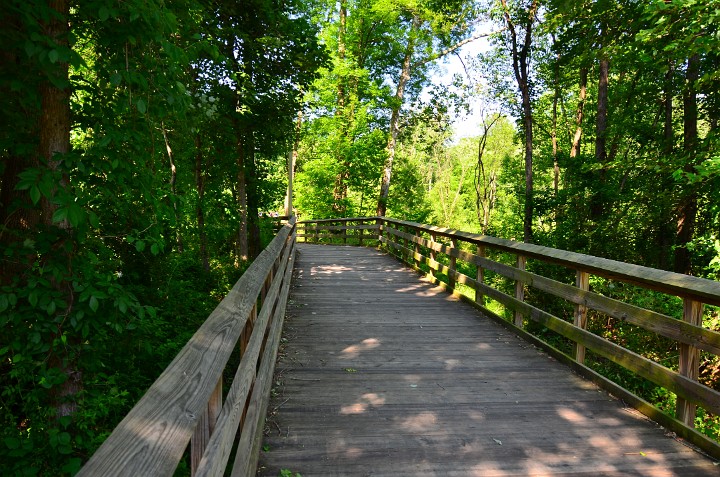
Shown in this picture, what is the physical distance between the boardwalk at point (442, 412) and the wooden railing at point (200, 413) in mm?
545

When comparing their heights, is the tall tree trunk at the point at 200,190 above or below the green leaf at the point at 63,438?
above

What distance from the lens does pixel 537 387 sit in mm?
4043

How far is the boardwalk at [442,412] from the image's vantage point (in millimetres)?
2836

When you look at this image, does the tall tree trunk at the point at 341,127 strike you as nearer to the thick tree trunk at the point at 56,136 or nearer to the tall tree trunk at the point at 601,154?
the tall tree trunk at the point at 601,154

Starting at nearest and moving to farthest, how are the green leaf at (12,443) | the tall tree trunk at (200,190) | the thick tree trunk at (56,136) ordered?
the green leaf at (12,443) → the thick tree trunk at (56,136) → the tall tree trunk at (200,190)

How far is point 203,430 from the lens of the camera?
1.58m

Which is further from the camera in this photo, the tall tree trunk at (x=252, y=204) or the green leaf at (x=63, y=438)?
the tall tree trunk at (x=252, y=204)

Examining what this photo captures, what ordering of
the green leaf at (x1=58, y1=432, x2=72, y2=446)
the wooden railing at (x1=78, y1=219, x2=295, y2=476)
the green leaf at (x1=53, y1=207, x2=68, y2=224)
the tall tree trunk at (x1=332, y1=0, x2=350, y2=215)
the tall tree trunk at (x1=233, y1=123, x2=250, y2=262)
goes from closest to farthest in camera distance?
the wooden railing at (x1=78, y1=219, x2=295, y2=476) → the green leaf at (x1=53, y1=207, x2=68, y2=224) → the green leaf at (x1=58, y1=432, x2=72, y2=446) → the tall tree trunk at (x1=233, y1=123, x2=250, y2=262) → the tall tree trunk at (x1=332, y1=0, x2=350, y2=215)

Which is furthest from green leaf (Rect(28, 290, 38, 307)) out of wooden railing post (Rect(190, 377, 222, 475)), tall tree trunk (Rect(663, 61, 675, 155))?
tall tree trunk (Rect(663, 61, 675, 155))

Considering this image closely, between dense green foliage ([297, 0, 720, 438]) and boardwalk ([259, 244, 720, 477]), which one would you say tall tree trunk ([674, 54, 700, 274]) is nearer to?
dense green foliage ([297, 0, 720, 438])

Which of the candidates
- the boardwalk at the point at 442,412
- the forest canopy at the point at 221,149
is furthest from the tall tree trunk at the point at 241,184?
the boardwalk at the point at 442,412

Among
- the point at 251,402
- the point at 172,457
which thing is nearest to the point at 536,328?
the point at 251,402

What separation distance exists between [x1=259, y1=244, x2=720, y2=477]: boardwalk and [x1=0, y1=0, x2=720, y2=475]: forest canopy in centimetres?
158

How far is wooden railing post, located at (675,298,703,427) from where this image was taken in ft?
10.3
